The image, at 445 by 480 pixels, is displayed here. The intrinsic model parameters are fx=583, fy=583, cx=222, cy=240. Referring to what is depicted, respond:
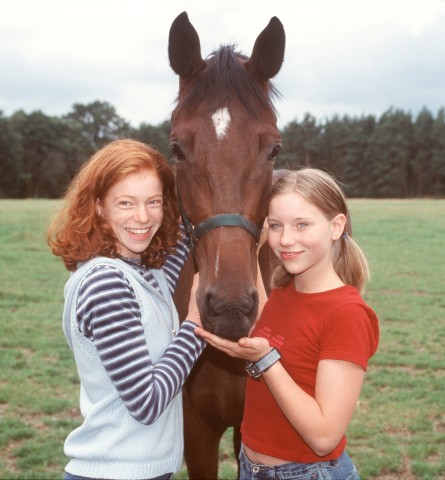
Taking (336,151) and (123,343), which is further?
(336,151)

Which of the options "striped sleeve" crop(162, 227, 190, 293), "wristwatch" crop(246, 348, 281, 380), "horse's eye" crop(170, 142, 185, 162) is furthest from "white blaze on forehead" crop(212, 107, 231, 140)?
"wristwatch" crop(246, 348, 281, 380)

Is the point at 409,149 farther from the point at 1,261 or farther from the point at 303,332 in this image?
the point at 303,332

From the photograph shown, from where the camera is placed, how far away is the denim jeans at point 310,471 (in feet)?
6.66

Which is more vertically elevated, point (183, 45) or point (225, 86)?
point (183, 45)

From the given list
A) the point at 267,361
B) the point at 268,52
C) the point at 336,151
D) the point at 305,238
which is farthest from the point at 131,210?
the point at 336,151

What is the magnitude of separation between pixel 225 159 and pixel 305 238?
54cm

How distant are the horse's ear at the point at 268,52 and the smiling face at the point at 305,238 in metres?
0.97

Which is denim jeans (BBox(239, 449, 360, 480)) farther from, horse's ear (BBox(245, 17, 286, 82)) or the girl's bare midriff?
horse's ear (BBox(245, 17, 286, 82))

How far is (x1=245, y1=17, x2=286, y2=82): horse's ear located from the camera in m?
2.77

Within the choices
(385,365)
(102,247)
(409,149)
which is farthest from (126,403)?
(409,149)

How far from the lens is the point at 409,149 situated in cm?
4856

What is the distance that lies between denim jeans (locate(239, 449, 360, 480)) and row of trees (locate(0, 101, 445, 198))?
40710 mm

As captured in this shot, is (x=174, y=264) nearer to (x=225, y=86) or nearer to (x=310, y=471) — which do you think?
(x=225, y=86)

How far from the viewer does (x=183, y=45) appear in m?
2.75
